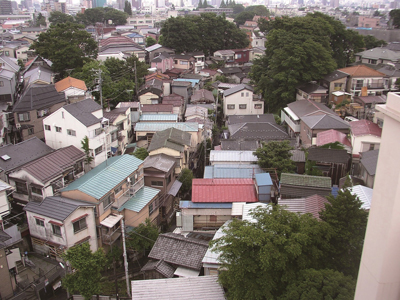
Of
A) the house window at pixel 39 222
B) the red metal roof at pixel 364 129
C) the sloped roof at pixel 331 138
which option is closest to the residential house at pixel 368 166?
the red metal roof at pixel 364 129

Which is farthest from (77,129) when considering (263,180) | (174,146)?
(263,180)

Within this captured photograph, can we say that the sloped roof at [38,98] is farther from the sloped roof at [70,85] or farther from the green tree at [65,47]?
the green tree at [65,47]

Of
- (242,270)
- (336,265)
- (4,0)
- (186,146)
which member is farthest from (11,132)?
(4,0)

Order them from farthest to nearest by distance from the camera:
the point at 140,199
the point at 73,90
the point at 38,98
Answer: the point at 73,90 < the point at 38,98 < the point at 140,199

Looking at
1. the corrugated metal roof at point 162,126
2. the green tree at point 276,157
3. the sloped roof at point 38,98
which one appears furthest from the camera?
the corrugated metal roof at point 162,126

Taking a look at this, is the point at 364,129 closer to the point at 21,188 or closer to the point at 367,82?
the point at 367,82

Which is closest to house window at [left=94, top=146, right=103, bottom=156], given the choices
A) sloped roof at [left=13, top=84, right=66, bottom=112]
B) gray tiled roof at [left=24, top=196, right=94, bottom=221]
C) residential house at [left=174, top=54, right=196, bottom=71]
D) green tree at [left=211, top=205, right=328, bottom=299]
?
gray tiled roof at [left=24, top=196, right=94, bottom=221]
